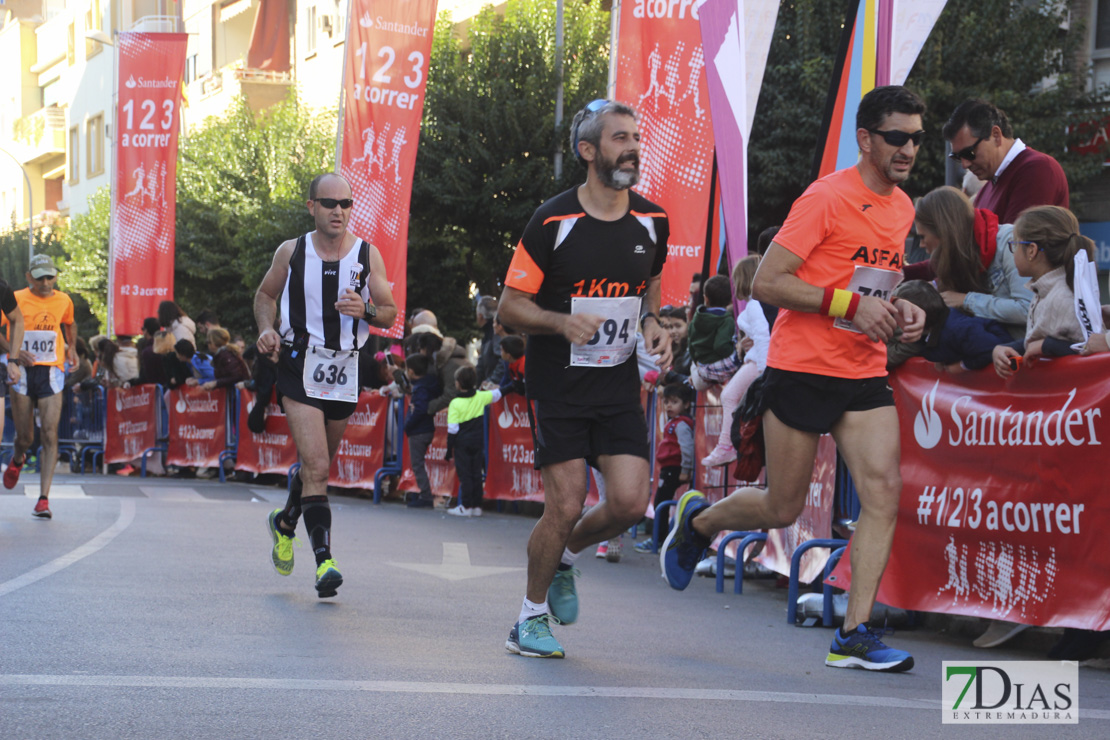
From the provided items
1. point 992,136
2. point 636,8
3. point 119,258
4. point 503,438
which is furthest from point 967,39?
point 992,136

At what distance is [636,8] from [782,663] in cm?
908

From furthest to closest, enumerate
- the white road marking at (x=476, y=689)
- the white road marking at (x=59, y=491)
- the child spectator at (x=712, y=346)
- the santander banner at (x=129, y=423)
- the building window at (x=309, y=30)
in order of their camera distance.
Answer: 1. the building window at (x=309, y=30)
2. the santander banner at (x=129, y=423)
3. the white road marking at (x=59, y=491)
4. the child spectator at (x=712, y=346)
5. the white road marking at (x=476, y=689)

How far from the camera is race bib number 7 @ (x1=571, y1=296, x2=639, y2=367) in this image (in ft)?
17.9

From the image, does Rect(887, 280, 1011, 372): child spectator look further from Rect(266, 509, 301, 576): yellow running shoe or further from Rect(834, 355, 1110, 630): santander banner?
Rect(266, 509, 301, 576): yellow running shoe

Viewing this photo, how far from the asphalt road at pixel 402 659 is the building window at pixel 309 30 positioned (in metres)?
37.0

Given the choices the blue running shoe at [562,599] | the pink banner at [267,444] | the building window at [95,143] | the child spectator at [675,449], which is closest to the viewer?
the blue running shoe at [562,599]

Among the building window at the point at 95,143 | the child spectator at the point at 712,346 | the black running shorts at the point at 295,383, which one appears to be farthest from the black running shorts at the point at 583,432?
the building window at the point at 95,143

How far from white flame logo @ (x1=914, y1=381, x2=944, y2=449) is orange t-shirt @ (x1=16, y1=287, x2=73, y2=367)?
7477mm

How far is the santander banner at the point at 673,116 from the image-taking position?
12867mm

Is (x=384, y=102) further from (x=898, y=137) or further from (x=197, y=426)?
(x=898, y=137)

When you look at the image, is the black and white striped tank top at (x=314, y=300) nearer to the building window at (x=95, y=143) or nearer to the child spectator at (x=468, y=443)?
the child spectator at (x=468, y=443)

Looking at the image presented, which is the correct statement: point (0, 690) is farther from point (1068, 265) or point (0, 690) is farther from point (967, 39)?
point (967, 39)

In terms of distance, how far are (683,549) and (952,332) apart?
155 centimetres

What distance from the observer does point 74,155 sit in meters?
63.9
